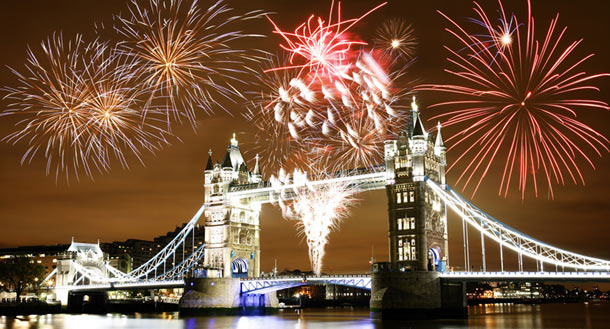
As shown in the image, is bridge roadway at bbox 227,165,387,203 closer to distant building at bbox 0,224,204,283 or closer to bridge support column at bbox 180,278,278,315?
bridge support column at bbox 180,278,278,315

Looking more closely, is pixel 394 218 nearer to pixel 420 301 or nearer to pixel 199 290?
pixel 420 301

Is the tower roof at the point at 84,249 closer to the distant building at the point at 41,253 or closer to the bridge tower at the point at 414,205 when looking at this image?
the distant building at the point at 41,253

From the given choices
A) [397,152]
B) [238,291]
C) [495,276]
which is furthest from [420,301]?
[238,291]

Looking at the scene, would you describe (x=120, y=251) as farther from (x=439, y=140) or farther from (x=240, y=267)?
(x=439, y=140)

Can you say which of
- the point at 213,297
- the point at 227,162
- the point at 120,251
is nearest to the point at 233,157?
the point at 227,162

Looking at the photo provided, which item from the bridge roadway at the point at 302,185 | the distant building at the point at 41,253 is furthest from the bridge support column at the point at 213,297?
the distant building at the point at 41,253
